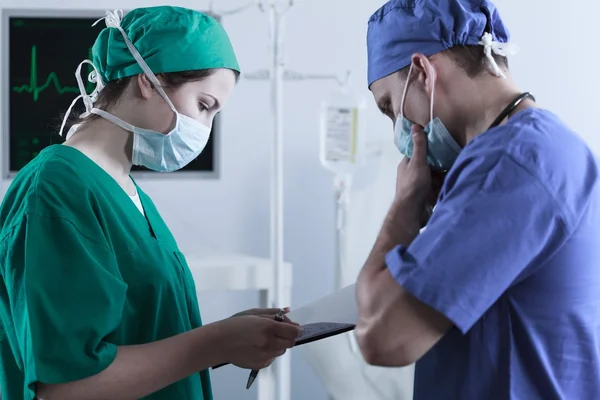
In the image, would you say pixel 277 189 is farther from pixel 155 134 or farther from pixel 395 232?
pixel 395 232

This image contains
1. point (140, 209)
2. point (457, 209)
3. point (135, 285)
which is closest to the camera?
point (457, 209)

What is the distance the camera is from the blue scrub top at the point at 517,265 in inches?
32.0

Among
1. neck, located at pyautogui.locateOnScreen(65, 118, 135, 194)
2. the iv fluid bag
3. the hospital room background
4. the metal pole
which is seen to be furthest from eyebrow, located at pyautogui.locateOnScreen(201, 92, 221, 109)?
the hospital room background

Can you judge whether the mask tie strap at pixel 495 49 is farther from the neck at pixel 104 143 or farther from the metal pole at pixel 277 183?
the metal pole at pixel 277 183

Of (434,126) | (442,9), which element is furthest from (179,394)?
(442,9)

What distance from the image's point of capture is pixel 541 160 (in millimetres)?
832

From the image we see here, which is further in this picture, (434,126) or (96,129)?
(96,129)

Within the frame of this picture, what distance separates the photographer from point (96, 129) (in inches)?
47.0

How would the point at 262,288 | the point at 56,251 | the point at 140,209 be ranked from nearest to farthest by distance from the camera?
the point at 56,251 < the point at 140,209 < the point at 262,288

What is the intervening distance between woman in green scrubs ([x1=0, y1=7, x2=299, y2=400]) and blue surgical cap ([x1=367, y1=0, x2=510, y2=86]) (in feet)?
1.01

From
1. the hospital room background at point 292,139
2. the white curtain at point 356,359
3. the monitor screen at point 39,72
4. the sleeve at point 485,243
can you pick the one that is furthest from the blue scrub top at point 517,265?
the monitor screen at point 39,72

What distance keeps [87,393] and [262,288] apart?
1.33 metres

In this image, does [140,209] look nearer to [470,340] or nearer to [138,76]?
[138,76]

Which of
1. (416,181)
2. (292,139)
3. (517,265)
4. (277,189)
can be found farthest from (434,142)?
(292,139)
